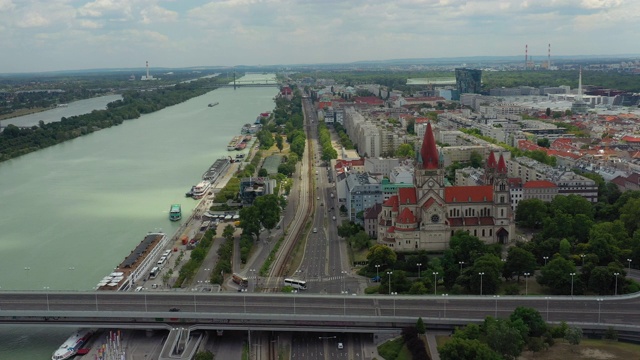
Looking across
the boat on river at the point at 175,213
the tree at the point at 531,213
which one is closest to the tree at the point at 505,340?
the tree at the point at 531,213

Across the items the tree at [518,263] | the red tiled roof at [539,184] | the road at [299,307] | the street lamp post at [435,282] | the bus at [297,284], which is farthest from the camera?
the red tiled roof at [539,184]

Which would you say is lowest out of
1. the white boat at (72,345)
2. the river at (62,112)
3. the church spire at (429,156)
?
the white boat at (72,345)

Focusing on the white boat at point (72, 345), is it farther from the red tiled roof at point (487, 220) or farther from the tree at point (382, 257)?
the red tiled roof at point (487, 220)

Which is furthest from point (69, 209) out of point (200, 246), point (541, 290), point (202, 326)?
point (541, 290)

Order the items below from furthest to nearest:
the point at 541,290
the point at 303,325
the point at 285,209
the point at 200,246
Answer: the point at 285,209
the point at 200,246
the point at 541,290
the point at 303,325

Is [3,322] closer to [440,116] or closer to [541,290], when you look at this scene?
[541,290]

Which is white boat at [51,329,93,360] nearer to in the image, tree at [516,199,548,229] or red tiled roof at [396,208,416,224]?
red tiled roof at [396,208,416,224]

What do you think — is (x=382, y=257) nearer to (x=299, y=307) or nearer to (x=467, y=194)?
(x=299, y=307)
